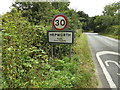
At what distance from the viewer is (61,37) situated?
4.25m

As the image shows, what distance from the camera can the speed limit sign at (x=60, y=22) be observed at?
4.13 metres

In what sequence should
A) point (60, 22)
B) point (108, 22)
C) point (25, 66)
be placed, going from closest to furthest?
1. point (25, 66)
2. point (60, 22)
3. point (108, 22)

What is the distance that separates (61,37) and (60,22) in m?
0.57

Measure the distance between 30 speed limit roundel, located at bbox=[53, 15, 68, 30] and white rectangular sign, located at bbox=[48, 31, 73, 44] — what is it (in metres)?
0.19

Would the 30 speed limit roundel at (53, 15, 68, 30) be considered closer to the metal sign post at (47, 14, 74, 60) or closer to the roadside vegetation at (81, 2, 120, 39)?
the metal sign post at (47, 14, 74, 60)

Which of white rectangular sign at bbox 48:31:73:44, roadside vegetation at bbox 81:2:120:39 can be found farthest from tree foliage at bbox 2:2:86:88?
roadside vegetation at bbox 81:2:120:39

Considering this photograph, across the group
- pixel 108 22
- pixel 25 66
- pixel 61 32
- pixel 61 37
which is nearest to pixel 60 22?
pixel 61 32

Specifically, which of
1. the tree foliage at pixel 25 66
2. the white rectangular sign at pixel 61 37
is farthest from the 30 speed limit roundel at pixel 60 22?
the tree foliage at pixel 25 66

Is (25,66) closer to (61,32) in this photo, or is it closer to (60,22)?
(61,32)

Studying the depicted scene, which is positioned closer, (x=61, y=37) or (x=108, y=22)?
(x=61, y=37)

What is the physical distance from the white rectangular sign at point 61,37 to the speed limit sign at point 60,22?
19 cm

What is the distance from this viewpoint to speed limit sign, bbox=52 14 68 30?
413cm

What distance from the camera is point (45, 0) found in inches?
353

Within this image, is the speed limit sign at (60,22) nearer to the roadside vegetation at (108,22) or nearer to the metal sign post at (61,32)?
the metal sign post at (61,32)
